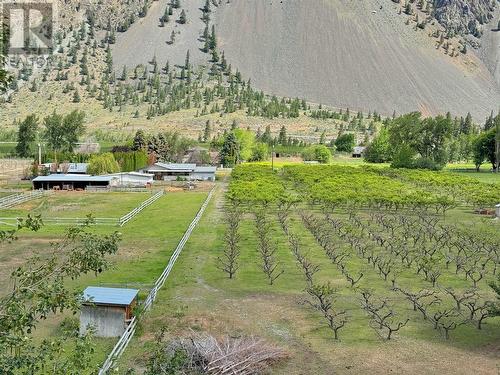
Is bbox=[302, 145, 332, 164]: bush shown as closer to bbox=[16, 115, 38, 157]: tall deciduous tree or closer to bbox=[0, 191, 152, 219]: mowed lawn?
bbox=[16, 115, 38, 157]: tall deciduous tree

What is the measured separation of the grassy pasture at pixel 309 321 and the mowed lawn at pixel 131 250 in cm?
140

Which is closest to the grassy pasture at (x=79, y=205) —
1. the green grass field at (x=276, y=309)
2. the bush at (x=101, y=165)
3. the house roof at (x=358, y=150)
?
the green grass field at (x=276, y=309)

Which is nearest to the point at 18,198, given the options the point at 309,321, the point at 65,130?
the point at 309,321

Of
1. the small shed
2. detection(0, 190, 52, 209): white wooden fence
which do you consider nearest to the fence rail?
detection(0, 190, 52, 209): white wooden fence

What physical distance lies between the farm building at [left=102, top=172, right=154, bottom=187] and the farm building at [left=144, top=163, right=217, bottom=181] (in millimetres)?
9270

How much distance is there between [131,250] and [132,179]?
5083 cm

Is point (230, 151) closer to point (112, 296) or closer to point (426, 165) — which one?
point (426, 165)

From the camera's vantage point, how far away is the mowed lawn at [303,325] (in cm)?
1909

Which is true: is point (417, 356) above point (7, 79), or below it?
below

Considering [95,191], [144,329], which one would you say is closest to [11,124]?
[95,191]

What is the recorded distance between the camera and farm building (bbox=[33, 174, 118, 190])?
253 ft

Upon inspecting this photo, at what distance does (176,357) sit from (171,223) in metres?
40.5

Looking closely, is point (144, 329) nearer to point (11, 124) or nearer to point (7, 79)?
point (7, 79)

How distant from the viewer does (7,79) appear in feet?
29.4
